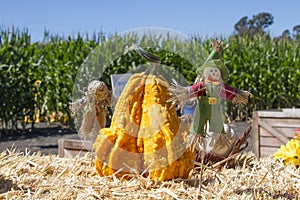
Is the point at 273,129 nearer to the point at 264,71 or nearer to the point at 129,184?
the point at 129,184

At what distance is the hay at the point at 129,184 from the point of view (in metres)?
1.53

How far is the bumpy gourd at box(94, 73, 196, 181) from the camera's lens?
5.46 ft

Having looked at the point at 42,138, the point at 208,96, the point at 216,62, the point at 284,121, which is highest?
the point at 216,62

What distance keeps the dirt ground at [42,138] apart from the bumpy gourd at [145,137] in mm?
4512

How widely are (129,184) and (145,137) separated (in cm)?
19

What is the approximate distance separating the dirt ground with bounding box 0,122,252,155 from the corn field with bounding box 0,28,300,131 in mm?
258

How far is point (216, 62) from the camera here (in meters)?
1.55

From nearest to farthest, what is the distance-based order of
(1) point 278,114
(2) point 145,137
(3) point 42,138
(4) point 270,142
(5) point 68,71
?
(2) point 145,137 → (1) point 278,114 → (4) point 270,142 → (3) point 42,138 → (5) point 68,71

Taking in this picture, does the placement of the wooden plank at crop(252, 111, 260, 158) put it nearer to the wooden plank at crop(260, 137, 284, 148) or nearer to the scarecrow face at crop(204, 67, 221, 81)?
the wooden plank at crop(260, 137, 284, 148)

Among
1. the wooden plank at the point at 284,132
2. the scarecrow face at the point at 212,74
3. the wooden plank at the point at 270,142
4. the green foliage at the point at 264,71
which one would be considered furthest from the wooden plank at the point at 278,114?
the green foliage at the point at 264,71

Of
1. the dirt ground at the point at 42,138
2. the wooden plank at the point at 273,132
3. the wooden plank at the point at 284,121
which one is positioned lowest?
the dirt ground at the point at 42,138

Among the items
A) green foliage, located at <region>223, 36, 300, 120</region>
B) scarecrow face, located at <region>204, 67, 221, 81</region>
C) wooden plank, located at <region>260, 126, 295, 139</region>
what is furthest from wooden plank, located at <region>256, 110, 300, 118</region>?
green foliage, located at <region>223, 36, 300, 120</region>

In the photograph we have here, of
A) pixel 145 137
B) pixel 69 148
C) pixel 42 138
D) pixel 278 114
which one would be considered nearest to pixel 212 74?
pixel 145 137

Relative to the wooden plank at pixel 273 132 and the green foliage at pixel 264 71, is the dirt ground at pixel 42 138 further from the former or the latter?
the wooden plank at pixel 273 132
